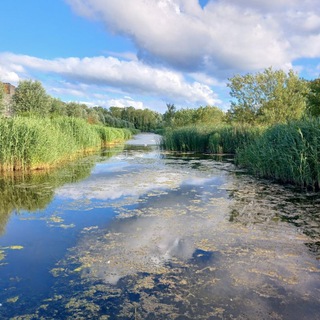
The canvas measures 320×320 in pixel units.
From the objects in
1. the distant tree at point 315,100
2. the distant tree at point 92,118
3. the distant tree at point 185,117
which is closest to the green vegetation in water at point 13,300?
the distant tree at point 315,100

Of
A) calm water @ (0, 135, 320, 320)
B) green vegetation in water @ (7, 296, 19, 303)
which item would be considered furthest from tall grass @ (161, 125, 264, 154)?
green vegetation in water @ (7, 296, 19, 303)

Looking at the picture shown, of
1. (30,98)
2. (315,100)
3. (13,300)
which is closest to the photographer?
(13,300)

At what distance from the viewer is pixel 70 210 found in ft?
19.6

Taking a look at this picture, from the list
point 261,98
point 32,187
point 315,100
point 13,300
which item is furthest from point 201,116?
point 13,300

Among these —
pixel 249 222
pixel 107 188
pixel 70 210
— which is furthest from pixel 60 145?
pixel 249 222

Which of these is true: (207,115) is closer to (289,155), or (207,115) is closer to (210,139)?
(210,139)

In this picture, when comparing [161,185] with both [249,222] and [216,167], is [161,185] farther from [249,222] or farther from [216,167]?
[216,167]

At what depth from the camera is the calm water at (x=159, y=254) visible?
9.10ft

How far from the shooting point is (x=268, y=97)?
19.0 meters

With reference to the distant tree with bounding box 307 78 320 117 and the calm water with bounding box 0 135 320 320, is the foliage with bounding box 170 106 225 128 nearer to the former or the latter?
the distant tree with bounding box 307 78 320 117

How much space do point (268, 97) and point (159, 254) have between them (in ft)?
56.0

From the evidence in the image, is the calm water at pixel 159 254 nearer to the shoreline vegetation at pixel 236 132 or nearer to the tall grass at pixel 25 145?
the shoreline vegetation at pixel 236 132

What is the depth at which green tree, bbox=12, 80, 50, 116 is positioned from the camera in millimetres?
22234

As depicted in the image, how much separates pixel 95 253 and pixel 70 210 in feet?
7.28
